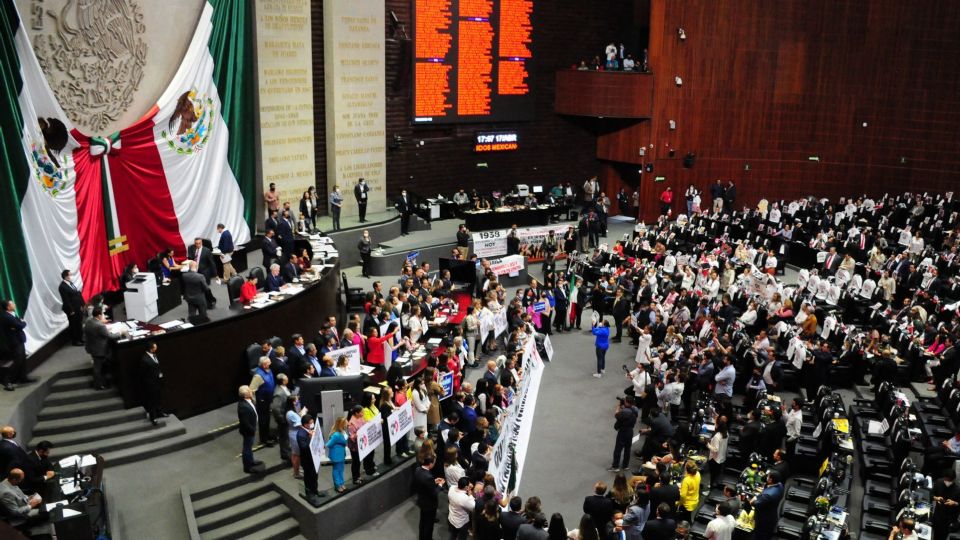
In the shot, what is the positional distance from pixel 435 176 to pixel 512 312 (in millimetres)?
12334

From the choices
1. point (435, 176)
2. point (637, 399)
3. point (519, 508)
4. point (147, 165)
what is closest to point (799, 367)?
point (637, 399)

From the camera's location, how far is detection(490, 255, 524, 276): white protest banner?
23.9 m

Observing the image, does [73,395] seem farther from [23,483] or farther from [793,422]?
[793,422]

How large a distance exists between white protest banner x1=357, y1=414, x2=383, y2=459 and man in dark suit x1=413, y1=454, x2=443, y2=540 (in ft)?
3.18

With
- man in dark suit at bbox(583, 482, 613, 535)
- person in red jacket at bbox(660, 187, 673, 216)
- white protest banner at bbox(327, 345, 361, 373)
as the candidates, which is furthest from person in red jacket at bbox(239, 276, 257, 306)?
person in red jacket at bbox(660, 187, 673, 216)

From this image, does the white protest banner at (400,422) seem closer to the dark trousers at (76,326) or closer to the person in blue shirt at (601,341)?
the person in blue shirt at (601,341)

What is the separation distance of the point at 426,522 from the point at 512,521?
2002 mm

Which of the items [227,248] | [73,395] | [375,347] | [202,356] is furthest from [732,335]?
[73,395]

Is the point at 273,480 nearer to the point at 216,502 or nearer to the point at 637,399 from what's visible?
the point at 216,502

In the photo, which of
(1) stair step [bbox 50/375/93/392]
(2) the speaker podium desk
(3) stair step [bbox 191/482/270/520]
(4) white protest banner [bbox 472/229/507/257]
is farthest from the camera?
(4) white protest banner [bbox 472/229/507/257]

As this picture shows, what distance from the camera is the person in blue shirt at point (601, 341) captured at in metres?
18.1

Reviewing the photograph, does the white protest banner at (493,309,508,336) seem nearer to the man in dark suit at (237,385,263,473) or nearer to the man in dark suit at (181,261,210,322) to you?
the man in dark suit at (181,261,210,322)

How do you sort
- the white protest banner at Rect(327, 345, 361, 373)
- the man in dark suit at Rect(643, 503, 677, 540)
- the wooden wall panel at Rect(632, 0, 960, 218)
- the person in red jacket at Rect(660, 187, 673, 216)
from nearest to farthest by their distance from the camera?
the man in dark suit at Rect(643, 503, 677, 540), the white protest banner at Rect(327, 345, 361, 373), the wooden wall panel at Rect(632, 0, 960, 218), the person in red jacket at Rect(660, 187, 673, 216)

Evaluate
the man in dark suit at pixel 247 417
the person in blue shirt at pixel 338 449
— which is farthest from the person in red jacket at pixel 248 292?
the person in blue shirt at pixel 338 449
